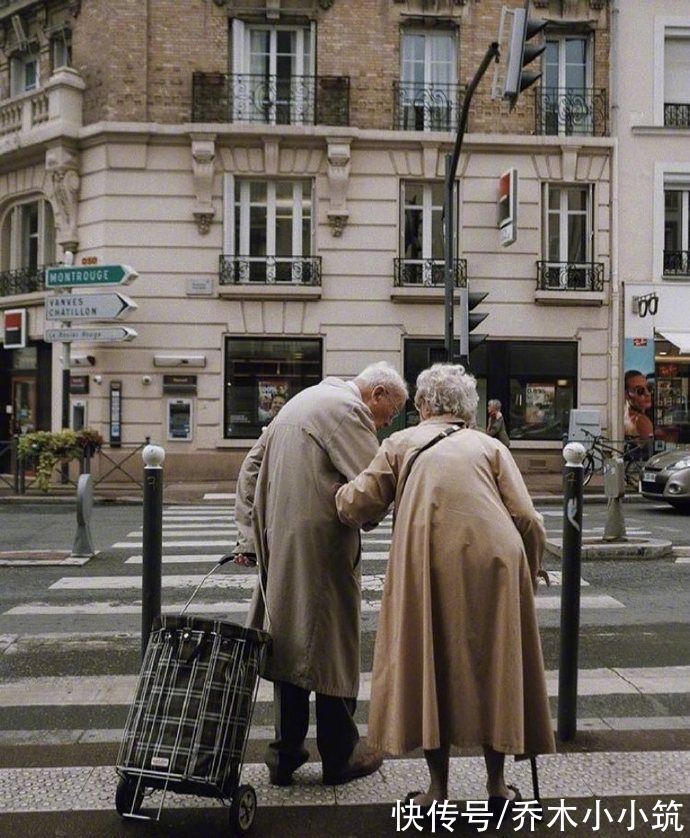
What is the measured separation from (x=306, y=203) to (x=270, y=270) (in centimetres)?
173

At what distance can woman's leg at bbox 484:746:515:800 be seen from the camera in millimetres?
3441

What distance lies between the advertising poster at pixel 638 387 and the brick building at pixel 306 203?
1.08ft

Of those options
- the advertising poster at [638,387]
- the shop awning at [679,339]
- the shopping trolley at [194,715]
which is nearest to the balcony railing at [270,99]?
the advertising poster at [638,387]

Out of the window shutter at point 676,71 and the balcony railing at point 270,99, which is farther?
the window shutter at point 676,71

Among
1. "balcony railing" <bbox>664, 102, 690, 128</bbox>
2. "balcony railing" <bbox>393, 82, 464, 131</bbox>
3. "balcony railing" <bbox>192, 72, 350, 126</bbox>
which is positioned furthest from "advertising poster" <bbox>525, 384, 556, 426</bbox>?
"balcony railing" <bbox>192, 72, 350, 126</bbox>

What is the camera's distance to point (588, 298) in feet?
64.9

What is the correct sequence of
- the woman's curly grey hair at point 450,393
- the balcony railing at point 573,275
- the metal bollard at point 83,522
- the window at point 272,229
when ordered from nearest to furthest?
1. the woman's curly grey hair at point 450,393
2. the metal bollard at point 83,522
3. the window at point 272,229
4. the balcony railing at point 573,275

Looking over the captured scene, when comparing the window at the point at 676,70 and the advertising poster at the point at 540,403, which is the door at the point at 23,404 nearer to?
the advertising poster at the point at 540,403

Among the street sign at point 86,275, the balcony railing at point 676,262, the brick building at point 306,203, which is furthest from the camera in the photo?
the balcony railing at point 676,262

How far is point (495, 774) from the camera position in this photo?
11.4 feet

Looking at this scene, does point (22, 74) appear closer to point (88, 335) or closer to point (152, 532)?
point (88, 335)

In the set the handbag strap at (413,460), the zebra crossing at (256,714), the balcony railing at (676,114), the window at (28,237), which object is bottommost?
the zebra crossing at (256,714)

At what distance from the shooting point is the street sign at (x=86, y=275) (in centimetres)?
1741

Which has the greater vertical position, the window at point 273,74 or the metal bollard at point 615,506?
the window at point 273,74
